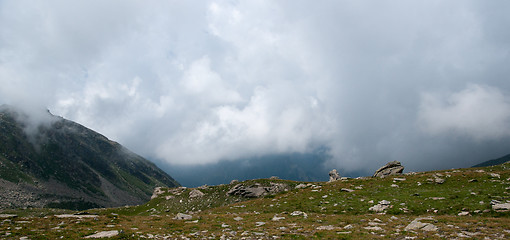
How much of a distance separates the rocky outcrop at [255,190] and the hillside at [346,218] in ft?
81.3

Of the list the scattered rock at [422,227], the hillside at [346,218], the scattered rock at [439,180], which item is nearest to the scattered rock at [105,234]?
the hillside at [346,218]

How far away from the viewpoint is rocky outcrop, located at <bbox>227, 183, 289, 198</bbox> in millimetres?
72312

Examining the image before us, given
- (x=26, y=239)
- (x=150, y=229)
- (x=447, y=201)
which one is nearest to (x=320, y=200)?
(x=447, y=201)

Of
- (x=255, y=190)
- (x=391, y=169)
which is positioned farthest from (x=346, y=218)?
(x=391, y=169)

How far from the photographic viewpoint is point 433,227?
19.7m

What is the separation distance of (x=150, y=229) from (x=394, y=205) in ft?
100

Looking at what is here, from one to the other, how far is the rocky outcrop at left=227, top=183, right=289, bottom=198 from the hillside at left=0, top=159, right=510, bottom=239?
2478cm

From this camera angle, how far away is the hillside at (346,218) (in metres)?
20.1

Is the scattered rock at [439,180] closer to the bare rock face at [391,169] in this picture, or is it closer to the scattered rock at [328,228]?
the bare rock face at [391,169]

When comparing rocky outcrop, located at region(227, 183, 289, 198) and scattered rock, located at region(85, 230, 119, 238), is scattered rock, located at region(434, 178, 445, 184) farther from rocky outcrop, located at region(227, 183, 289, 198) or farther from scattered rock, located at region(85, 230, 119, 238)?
scattered rock, located at region(85, 230, 119, 238)

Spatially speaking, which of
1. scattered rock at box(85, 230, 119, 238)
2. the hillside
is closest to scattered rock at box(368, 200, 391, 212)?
the hillside

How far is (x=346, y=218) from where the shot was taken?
89.1 ft

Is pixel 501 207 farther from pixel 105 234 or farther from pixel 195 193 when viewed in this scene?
pixel 195 193

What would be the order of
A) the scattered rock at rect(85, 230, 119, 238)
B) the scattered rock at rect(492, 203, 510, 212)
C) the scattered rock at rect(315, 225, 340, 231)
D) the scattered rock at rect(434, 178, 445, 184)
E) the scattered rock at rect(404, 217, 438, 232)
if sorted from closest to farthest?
the scattered rock at rect(404, 217, 438, 232), the scattered rock at rect(85, 230, 119, 238), the scattered rock at rect(315, 225, 340, 231), the scattered rock at rect(492, 203, 510, 212), the scattered rock at rect(434, 178, 445, 184)
